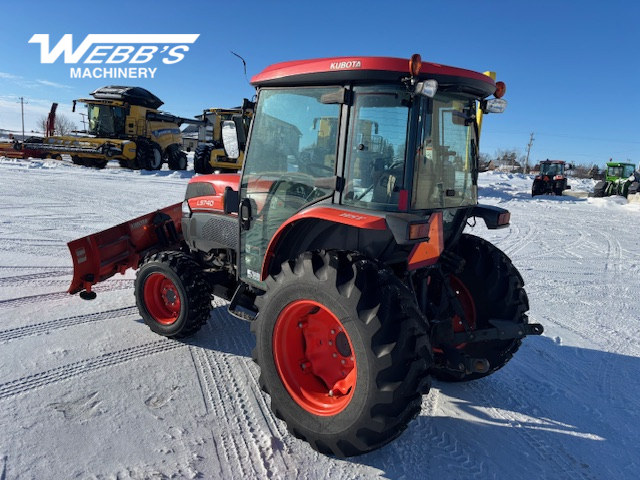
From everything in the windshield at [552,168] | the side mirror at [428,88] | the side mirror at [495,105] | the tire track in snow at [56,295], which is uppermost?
the windshield at [552,168]

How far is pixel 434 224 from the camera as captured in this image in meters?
2.51

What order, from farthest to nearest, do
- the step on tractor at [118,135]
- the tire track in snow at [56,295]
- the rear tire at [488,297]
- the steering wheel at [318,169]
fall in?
the step on tractor at [118,135]
the tire track in snow at [56,295]
the rear tire at [488,297]
the steering wheel at [318,169]

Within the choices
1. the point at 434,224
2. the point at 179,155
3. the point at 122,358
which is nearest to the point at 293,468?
the point at 434,224

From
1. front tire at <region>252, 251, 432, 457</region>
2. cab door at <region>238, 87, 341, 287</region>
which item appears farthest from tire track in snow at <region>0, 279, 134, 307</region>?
front tire at <region>252, 251, 432, 457</region>

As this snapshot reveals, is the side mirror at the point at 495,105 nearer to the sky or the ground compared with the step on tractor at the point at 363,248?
nearer to the sky

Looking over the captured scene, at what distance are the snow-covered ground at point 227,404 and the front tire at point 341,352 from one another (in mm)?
244

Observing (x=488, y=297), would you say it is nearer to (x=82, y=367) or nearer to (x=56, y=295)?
(x=82, y=367)

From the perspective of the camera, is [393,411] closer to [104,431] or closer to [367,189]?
[367,189]

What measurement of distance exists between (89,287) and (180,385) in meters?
1.63

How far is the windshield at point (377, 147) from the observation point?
8.05 feet

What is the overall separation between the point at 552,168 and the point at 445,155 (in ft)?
75.4

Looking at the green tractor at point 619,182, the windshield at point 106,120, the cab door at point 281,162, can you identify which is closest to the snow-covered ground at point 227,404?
the cab door at point 281,162

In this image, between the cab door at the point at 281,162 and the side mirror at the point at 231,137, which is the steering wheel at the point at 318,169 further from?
the side mirror at the point at 231,137

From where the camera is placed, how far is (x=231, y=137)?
3096 mm
